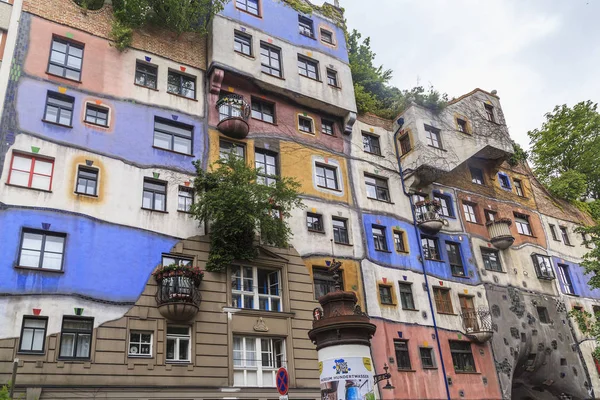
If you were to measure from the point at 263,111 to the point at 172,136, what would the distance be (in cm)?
524

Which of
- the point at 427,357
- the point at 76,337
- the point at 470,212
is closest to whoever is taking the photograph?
the point at 76,337

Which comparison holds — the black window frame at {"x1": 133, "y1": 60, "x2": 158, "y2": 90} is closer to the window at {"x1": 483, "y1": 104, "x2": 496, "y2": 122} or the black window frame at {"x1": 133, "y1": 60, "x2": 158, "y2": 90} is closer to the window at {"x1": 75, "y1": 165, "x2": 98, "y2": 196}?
the window at {"x1": 75, "y1": 165, "x2": 98, "y2": 196}

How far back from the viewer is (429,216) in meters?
27.5

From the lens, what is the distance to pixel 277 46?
86.8 ft

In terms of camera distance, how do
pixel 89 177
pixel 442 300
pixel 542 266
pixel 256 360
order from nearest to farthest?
pixel 89 177 < pixel 256 360 < pixel 442 300 < pixel 542 266

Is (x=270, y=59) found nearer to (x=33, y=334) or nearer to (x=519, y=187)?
(x=33, y=334)

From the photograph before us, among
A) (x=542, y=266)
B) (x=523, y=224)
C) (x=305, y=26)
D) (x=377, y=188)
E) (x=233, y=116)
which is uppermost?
(x=305, y=26)

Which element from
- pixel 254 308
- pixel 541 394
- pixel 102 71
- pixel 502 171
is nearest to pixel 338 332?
pixel 254 308

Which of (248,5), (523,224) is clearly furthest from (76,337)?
(523,224)

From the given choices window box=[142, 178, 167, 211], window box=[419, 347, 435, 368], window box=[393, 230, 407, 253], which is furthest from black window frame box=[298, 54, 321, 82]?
window box=[419, 347, 435, 368]

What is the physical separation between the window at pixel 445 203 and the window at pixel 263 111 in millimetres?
10518

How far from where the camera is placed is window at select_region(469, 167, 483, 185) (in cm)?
3278

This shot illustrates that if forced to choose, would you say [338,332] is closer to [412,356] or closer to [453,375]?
[412,356]

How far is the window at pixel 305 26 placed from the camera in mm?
28578
